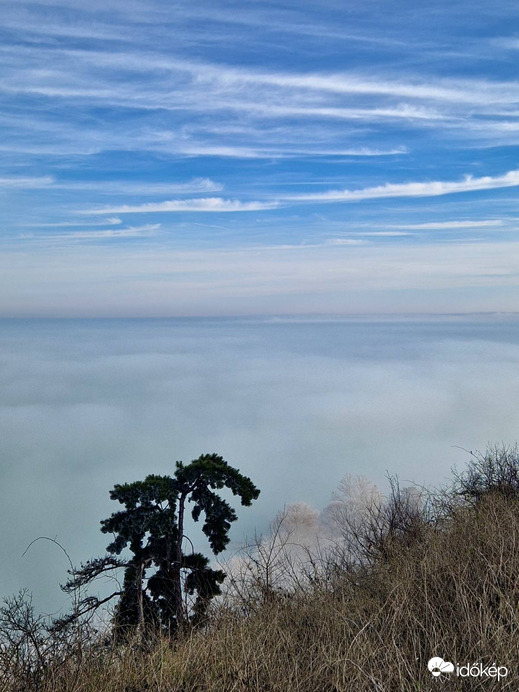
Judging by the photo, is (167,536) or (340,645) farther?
(167,536)

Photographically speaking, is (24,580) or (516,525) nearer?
(516,525)

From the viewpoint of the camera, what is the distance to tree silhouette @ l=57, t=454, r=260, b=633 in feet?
27.1

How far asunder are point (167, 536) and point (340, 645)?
550 cm

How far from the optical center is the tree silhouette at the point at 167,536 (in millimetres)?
8258

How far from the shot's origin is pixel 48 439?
84.2 metres

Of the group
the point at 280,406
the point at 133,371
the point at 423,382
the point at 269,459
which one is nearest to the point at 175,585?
the point at 269,459

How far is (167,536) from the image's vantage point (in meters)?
9.19

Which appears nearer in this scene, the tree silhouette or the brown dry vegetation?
the brown dry vegetation

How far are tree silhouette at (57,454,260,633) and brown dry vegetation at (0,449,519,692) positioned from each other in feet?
Result: 8.27

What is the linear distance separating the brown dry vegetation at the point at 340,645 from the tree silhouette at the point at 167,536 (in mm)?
2522

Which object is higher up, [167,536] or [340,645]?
[167,536]

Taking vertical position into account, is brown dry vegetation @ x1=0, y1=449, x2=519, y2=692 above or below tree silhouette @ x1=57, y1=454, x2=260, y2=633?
below

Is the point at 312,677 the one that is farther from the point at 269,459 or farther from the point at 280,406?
the point at 280,406

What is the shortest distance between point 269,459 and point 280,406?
38.1m
